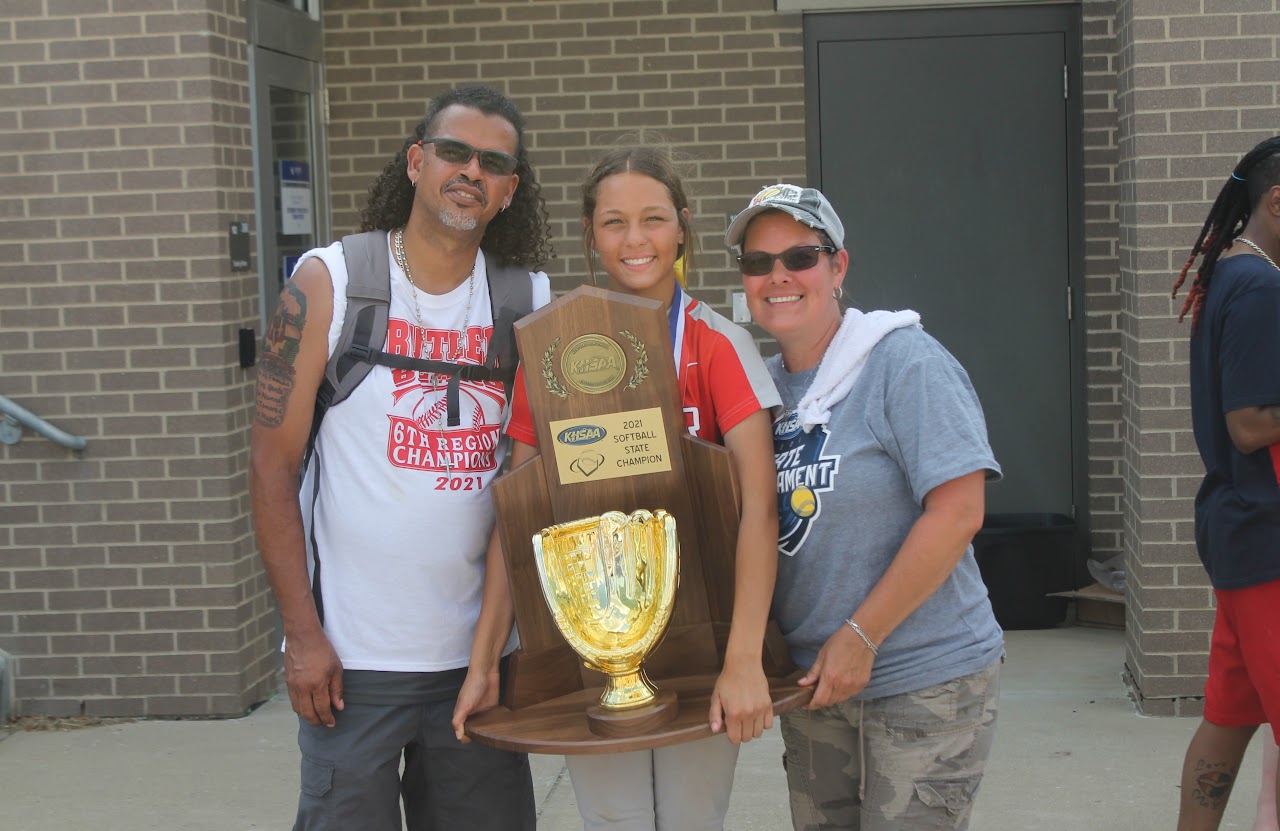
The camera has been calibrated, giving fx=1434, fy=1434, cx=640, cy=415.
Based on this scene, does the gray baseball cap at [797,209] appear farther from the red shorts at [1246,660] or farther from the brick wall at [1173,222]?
the brick wall at [1173,222]

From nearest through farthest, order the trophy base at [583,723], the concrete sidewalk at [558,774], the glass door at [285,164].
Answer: the trophy base at [583,723]
the concrete sidewalk at [558,774]
the glass door at [285,164]

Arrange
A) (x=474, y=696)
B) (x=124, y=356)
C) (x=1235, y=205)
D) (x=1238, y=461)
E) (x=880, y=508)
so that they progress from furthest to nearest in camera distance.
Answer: (x=124, y=356)
(x=1235, y=205)
(x=1238, y=461)
(x=474, y=696)
(x=880, y=508)

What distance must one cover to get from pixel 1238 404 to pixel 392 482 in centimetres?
187

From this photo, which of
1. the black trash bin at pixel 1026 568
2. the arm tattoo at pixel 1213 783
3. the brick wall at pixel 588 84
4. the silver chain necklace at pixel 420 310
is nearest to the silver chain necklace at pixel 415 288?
the silver chain necklace at pixel 420 310

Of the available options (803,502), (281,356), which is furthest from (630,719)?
(281,356)

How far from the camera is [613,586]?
2602 millimetres

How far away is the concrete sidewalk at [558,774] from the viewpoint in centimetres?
436

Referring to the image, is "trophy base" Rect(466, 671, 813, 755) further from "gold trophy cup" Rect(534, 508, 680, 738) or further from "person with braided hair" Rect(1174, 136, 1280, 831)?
"person with braided hair" Rect(1174, 136, 1280, 831)

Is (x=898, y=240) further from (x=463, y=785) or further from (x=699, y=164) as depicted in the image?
(x=463, y=785)

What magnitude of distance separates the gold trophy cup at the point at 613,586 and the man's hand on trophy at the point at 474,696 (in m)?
0.27

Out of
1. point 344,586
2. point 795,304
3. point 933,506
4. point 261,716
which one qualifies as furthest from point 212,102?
point 933,506

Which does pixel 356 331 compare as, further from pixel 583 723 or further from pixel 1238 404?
pixel 1238 404

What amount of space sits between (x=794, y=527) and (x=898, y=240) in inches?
161

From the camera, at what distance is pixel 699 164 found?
6.52m
